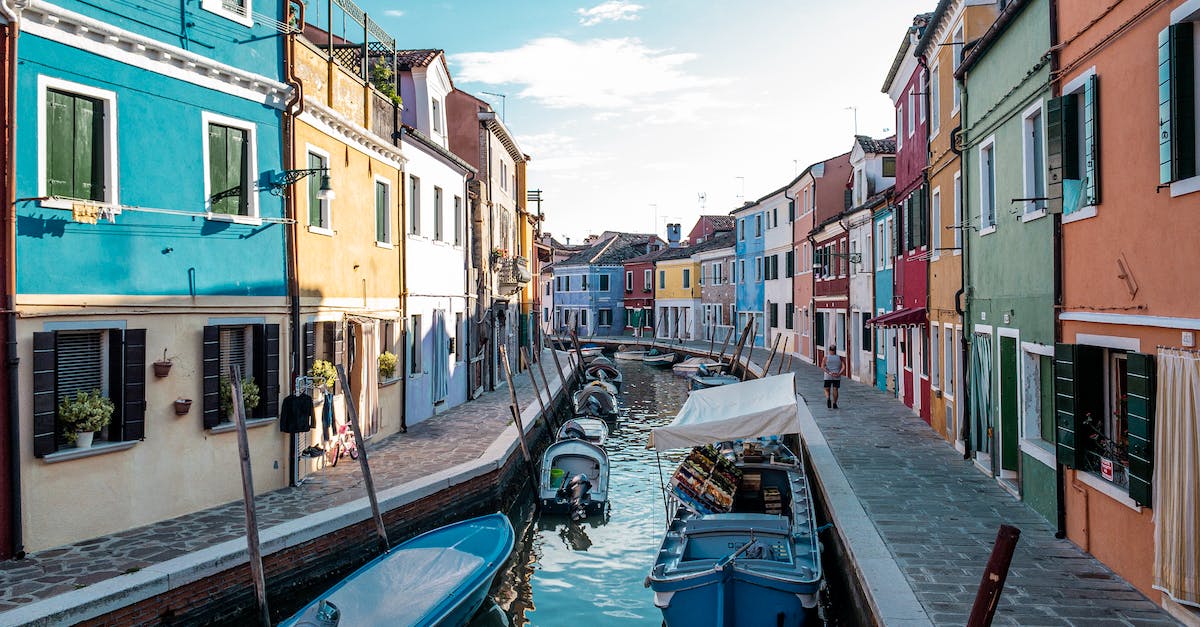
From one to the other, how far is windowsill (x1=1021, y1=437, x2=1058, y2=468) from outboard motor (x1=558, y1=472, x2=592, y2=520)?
739 centimetres

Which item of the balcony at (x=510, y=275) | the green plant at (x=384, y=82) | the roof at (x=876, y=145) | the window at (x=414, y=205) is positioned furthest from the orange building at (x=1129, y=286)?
the balcony at (x=510, y=275)

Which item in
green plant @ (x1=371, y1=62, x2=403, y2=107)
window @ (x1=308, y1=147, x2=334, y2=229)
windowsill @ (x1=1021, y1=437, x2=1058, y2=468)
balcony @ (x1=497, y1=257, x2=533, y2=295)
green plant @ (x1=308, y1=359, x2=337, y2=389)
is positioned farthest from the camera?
balcony @ (x1=497, y1=257, x2=533, y2=295)

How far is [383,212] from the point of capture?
17.3m

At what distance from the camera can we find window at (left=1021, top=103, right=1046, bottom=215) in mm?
10422

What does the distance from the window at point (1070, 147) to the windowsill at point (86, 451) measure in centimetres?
1123

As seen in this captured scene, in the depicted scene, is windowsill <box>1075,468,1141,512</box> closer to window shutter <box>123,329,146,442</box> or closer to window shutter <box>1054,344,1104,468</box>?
window shutter <box>1054,344,1104,468</box>

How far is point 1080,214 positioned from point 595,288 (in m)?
54.6

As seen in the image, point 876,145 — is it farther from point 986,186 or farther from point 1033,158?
point 1033,158

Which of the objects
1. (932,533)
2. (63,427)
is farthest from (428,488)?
(932,533)

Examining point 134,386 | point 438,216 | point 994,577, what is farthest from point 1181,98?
point 438,216

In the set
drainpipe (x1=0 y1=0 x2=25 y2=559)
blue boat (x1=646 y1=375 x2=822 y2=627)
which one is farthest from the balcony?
drainpipe (x1=0 y1=0 x2=25 y2=559)

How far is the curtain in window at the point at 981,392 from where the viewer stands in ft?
41.5

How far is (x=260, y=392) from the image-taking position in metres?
12.3

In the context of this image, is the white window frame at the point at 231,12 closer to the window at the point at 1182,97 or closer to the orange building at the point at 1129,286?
the orange building at the point at 1129,286
